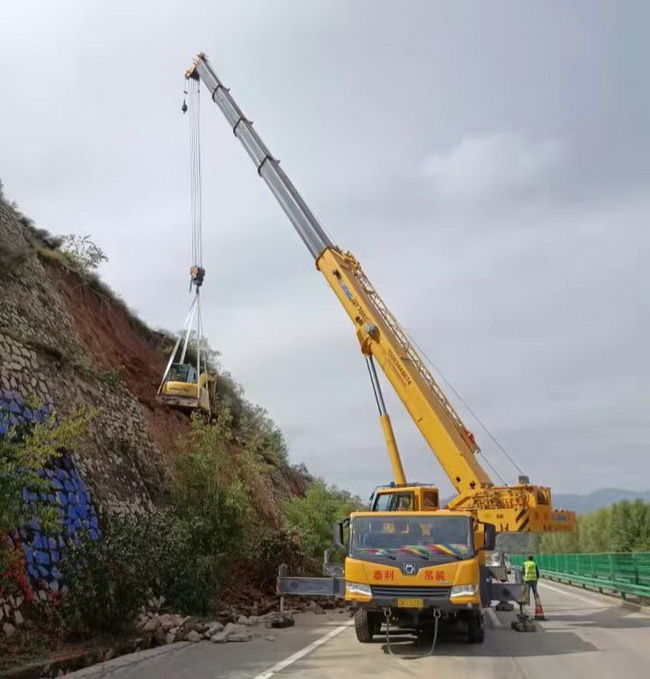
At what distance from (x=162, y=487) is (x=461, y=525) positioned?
34.9ft

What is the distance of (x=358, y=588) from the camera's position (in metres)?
11.4

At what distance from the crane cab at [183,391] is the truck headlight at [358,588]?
54.9ft

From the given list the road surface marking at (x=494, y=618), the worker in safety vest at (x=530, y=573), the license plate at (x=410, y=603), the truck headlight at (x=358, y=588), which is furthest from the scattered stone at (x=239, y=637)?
the worker in safety vest at (x=530, y=573)

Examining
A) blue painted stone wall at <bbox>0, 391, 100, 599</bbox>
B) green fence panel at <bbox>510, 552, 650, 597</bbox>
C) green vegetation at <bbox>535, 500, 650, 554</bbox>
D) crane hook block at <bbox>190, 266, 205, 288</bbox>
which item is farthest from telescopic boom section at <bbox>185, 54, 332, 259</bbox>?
green vegetation at <bbox>535, 500, 650, 554</bbox>

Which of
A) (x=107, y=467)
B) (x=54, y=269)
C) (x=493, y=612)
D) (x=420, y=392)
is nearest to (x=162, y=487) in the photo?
(x=107, y=467)

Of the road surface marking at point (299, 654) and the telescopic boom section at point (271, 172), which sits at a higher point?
the telescopic boom section at point (271, 172)

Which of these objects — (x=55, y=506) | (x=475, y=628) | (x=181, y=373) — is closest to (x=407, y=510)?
(x=475, y=628)

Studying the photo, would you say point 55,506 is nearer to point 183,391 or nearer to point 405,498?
point 405,498

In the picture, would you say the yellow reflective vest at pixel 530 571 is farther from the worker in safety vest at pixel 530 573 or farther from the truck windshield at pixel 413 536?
the truck windshield at pixel 413 536

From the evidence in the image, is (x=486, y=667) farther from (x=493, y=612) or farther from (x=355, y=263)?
(x=355, y=263)

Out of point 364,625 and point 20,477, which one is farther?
point 364,625

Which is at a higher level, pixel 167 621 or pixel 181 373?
pixel 181 373

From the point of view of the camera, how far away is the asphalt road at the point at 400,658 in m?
9.02

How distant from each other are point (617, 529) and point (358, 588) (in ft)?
157
